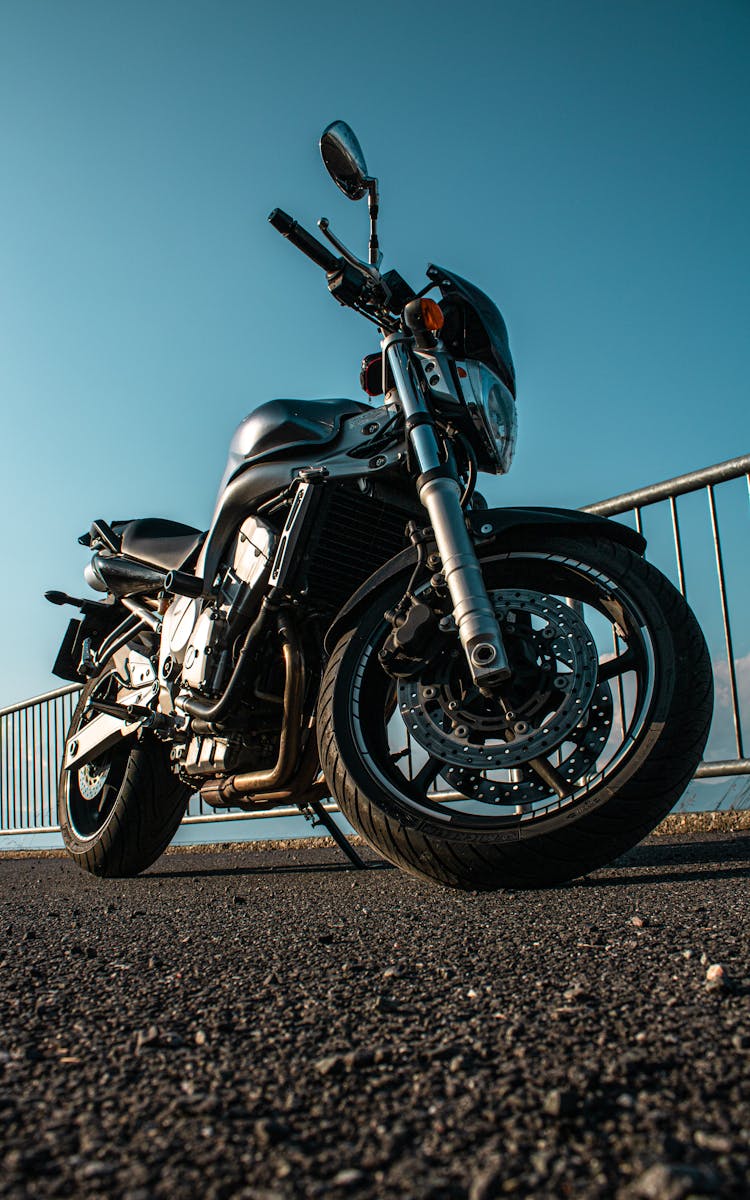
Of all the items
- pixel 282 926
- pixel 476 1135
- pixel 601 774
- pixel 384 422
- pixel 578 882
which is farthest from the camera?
pixel 384 422

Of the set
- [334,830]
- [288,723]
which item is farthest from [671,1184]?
[334,830]

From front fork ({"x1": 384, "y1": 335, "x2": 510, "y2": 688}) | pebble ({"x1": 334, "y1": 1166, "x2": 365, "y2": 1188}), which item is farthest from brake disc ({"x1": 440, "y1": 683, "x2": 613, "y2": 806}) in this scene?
pebble ({"x1": 334, "y1": 1166, "x2": 365, "y2": 1188})

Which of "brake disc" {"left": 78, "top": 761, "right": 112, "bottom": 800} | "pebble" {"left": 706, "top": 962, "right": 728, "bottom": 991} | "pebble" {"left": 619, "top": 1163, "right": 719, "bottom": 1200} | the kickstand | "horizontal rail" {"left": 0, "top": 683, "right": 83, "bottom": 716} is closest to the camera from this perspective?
"pebble" {"left": 619, "top": 1163, "right": 719, "bottom": 1200}

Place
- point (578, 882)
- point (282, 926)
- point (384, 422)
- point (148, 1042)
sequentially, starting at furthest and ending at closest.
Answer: point (384, 422) → point (578, 882) → point (282, 926) → point (148, 1042)

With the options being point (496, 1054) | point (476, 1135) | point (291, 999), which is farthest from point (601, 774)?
point (476, 1135)

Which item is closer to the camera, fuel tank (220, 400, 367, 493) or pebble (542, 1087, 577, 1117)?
pebble (542, 1087, 577, 1117)

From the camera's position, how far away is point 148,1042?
1001 mm

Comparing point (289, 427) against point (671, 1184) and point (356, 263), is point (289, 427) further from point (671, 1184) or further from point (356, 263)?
point (671, 1184)

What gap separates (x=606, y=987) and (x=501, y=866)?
0.79m

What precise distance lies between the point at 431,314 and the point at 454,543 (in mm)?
768

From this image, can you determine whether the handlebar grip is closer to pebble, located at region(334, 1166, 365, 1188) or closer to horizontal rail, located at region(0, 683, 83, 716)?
pebble, located at region(334, 1166, 365, 1188)

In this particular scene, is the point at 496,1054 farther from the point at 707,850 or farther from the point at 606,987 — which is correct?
the point at 707,850

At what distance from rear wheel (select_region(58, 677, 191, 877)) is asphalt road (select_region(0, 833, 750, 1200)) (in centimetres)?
170

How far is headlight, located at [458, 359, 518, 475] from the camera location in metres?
2.55
